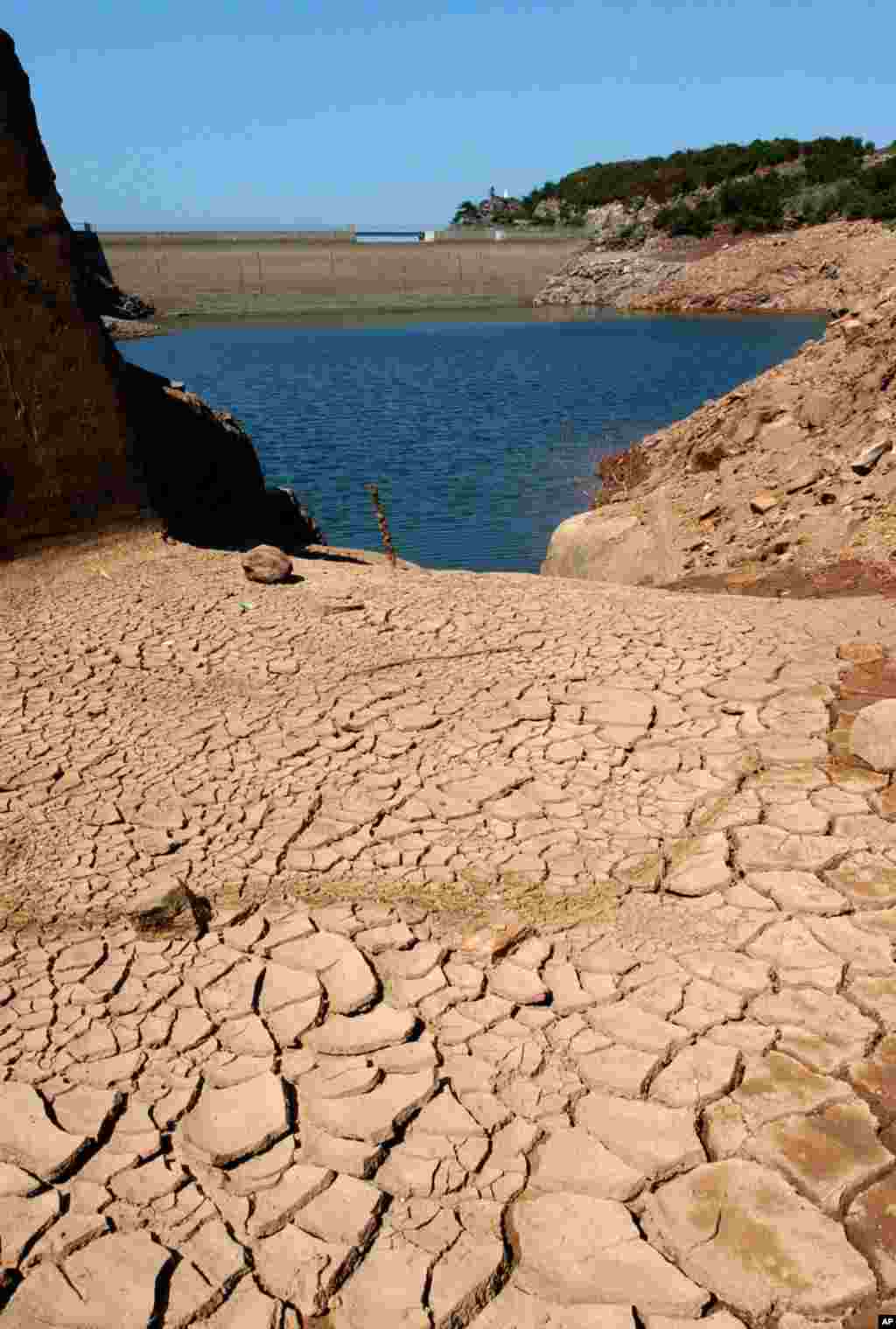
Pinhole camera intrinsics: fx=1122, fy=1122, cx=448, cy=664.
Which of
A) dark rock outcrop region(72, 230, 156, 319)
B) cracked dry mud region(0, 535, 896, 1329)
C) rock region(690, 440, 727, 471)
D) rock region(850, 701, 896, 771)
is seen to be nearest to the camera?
cracked dry mud region(0, 535, 896, 1329)

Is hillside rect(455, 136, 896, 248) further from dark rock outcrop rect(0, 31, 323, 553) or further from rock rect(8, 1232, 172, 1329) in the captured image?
rock rect(8, 1232, 172, 1329)

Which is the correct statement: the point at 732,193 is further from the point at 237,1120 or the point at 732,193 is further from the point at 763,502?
the point at 237,1120

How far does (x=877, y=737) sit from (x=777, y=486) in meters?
4.95

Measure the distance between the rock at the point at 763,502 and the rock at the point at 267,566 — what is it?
13.3ft

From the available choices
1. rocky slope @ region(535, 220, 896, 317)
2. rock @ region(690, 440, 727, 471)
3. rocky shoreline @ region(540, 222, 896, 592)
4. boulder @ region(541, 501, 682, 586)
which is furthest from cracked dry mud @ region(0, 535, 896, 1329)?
rocky slope @ region(535, 220, 896, 317)

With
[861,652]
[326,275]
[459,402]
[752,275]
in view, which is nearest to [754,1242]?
[861,652]

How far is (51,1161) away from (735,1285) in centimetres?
142

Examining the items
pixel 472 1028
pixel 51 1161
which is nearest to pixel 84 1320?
pixel 51 1161

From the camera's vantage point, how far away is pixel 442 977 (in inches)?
116

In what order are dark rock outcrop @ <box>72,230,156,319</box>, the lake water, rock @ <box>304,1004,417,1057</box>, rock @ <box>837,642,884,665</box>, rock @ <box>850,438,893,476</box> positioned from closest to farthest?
rock @ <box>304,1004,417,1057</box>
rock @ <box>837,642,884,665</box>
rock @ <box>850,438,893,476</box>
the lake water
dark rock outcrop @ <box>72,230,156,319</box>

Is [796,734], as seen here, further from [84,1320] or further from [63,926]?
[84,1320]

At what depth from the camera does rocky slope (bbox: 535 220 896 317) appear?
37188mm

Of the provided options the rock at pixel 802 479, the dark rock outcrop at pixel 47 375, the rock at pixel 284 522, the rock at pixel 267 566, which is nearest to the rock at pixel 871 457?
the rock at pixel 802 479

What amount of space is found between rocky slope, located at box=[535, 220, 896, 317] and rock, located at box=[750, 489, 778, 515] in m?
29.0
